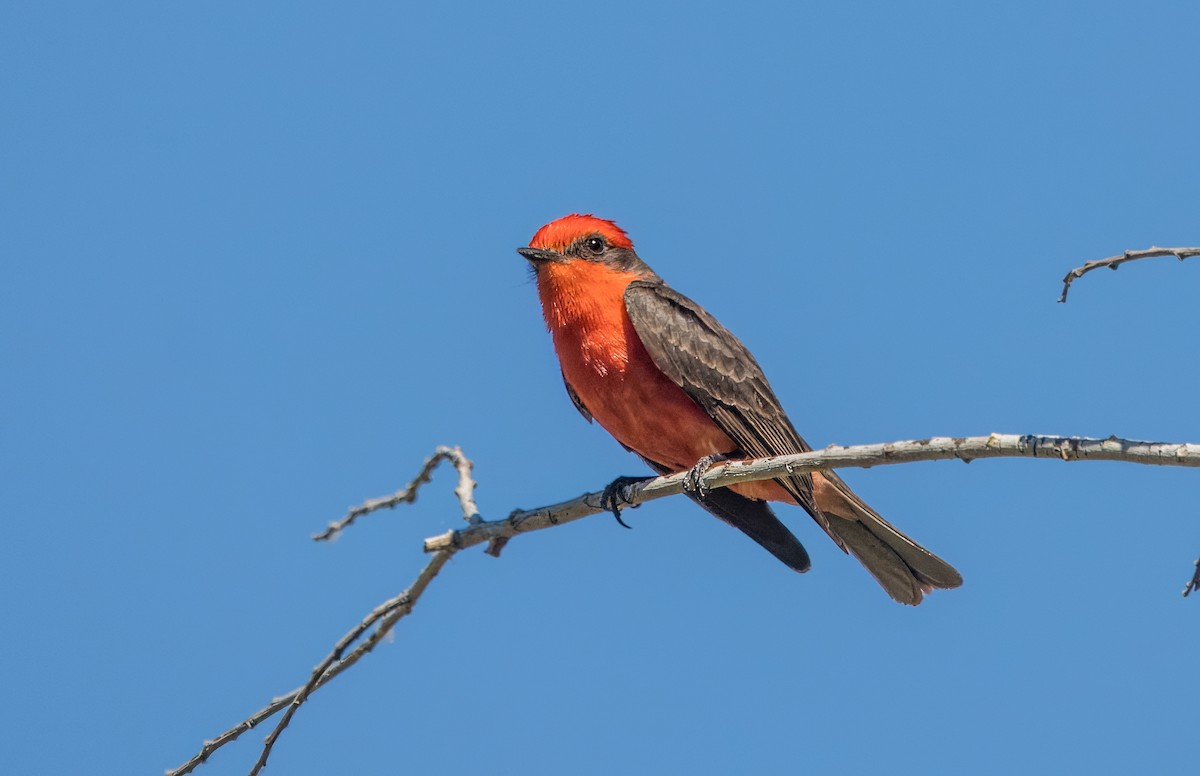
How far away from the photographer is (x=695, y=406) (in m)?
8.20

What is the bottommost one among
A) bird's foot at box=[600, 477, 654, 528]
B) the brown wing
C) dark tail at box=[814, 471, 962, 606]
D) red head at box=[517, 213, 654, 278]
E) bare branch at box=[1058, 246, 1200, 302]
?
bare branch at box=[1058, 246, 1200, 302]

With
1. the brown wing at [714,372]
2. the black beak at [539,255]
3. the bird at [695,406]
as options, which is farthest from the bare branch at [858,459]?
the black beak at [539,255]

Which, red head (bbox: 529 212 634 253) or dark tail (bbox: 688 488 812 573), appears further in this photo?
red head (bbox: 529 212 634 253)

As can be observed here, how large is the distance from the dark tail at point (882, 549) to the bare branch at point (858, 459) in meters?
1.59

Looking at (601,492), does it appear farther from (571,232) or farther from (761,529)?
(571,232)

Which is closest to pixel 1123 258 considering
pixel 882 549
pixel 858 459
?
pixel 858 459

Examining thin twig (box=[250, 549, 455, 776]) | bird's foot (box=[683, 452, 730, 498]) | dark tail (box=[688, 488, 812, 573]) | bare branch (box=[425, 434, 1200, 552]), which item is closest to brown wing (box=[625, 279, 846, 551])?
dark tail (box=[688, 488, 812, 573])

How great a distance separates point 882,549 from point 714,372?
1684 mm

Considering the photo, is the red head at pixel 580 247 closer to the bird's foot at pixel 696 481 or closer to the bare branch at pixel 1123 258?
the bird's foot at pixel 696 481

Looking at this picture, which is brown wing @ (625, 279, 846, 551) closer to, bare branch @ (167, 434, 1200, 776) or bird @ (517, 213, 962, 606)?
bird @ (517, 213, 962, 606)

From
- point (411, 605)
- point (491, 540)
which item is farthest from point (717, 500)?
point (411, 605)

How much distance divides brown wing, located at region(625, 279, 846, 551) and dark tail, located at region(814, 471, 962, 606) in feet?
0.80

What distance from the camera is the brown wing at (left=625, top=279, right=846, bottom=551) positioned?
8.12m

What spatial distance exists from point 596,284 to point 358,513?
262cm
